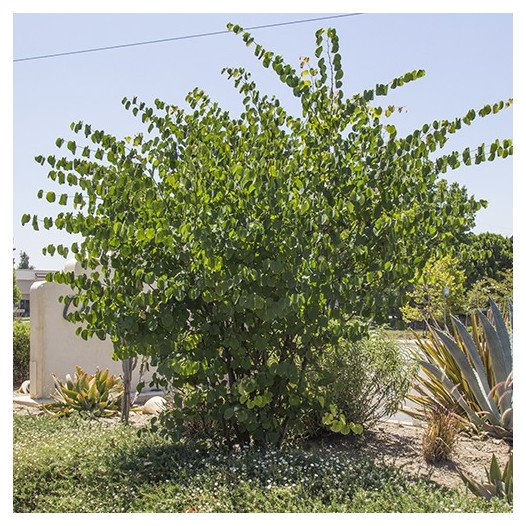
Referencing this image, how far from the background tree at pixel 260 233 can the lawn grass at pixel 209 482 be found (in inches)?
11.7

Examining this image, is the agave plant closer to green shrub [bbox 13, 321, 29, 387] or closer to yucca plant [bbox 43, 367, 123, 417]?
yucca plant [bbox 43, 367, 123, 417]

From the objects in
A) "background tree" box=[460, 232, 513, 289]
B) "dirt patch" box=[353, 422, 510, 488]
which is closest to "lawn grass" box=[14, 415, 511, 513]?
"dirt patch" box=[353, 422, 510, 488]

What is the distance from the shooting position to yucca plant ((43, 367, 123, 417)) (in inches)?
307

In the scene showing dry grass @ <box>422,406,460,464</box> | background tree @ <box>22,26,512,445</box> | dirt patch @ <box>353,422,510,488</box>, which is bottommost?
dirt patch @ <box>353,422,510,488</box>

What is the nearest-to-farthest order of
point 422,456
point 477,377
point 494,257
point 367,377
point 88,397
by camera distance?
point 422,456, point 367,377, point 477,377, point 88,397, point 494,257

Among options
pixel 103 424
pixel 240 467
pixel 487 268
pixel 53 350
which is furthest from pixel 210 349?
pixel 487 268

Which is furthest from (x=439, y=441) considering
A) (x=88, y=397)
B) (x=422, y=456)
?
(x=88, y=397)

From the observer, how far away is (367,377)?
605cm

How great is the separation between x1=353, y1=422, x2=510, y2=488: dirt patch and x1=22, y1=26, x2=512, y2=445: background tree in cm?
61

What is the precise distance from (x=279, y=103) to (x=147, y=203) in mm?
1304

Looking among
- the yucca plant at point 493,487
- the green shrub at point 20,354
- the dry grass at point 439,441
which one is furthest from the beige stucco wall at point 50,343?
the yucca plant at point 493,487

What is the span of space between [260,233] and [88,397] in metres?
3.94

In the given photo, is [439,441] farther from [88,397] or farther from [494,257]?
[494,257]

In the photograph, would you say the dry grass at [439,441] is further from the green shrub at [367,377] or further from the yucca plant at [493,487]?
the yucca plant at [493,487]
